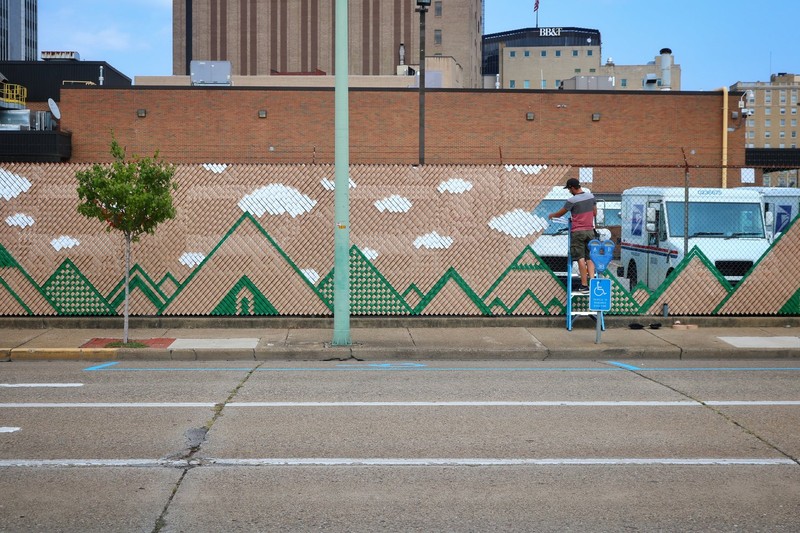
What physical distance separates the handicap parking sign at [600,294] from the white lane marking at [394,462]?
6659mm

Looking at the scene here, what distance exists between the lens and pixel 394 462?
713 cm

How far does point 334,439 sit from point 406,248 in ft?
25.6

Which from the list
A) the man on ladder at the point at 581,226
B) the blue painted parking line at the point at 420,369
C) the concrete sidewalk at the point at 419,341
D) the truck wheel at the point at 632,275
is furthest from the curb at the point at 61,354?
the truck wheel at the point at 632,275

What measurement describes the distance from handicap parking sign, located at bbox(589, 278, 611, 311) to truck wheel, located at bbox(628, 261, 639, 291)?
7000 millimetres

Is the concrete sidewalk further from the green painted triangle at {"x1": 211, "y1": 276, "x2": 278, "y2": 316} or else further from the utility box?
the utility box

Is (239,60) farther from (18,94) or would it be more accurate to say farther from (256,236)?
(256,236)

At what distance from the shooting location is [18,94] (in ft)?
188

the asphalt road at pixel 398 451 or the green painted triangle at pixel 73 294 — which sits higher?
the green painted triangle at pixel 73 294

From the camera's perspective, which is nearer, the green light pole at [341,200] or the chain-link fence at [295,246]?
the green light pole at [341,200]

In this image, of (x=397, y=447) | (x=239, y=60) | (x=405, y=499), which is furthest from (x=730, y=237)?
(x=239, y=60)

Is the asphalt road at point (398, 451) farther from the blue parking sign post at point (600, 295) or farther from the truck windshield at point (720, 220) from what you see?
the truck windshield at point (720, 220)

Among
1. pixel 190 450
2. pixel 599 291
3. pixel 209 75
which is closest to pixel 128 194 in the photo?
pixel 190 450

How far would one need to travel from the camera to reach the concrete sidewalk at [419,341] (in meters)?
13.0

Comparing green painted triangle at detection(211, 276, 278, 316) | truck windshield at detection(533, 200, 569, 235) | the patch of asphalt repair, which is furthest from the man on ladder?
the patch of asphalt repair
